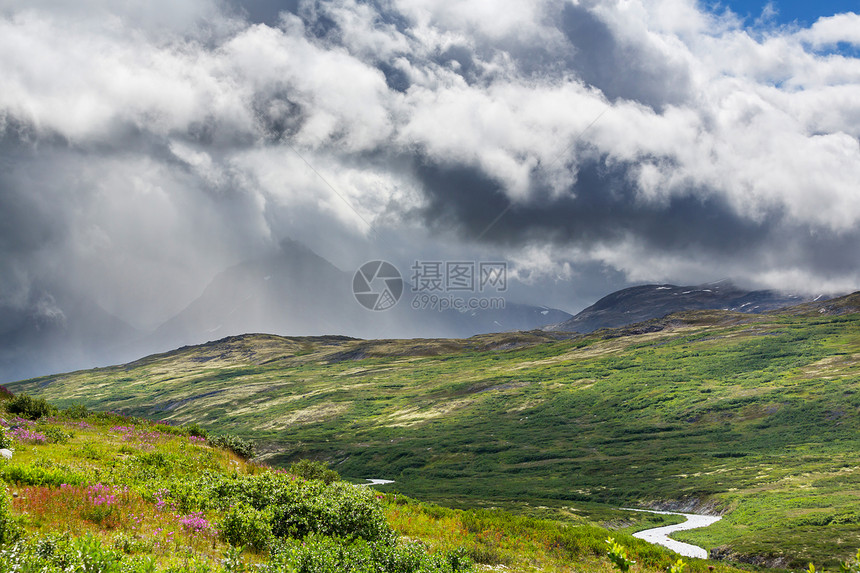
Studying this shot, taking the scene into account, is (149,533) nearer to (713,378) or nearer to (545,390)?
(545,390)

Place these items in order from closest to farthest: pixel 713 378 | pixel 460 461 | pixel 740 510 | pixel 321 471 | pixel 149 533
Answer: pixel 149 533
pixel 321 471
pixel 740 510
pixel 460 461
pixel 713 378

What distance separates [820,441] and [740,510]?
6378 cm

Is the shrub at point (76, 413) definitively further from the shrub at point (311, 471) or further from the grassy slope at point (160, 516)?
the shrub at point (311, 471)

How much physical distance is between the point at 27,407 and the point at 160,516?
25.5m

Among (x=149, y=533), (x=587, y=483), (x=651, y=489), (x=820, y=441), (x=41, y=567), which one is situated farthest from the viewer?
(x=820, y=441)

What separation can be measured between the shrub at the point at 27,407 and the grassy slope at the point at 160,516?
1.67 meters

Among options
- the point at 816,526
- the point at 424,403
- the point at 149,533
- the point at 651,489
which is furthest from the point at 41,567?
the point at 424,403

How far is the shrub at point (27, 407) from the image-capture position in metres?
31.2

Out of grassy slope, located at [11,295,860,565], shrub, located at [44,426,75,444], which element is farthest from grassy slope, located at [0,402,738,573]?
grassy slope, located at [11,295,860,565]

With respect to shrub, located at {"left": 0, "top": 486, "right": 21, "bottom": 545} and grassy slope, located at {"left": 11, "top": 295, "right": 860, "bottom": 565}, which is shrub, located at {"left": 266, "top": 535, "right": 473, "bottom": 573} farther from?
grassy slope, located at {"left": 11, "top": 295, "right": 860, "bottom": 565}

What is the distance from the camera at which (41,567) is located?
26.7ft

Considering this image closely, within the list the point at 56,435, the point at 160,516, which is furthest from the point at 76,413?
the point at 160,516

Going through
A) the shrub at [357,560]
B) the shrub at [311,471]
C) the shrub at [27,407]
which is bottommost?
the shrub at [311,471]

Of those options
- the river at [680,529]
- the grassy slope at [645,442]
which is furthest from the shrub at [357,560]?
the grassy slope at [645,442]
